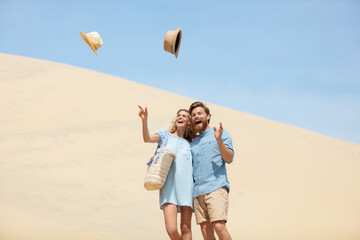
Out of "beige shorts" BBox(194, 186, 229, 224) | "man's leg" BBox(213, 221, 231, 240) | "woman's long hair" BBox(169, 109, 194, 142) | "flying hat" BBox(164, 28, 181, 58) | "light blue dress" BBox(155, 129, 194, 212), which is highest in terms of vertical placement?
"flying hat" BBox(164, 28, 181, 58)

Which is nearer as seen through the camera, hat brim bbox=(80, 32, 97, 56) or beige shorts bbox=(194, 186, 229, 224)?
beige shorts bbox=(194, 186, 229, 224)

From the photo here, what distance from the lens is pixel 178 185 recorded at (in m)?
4.33

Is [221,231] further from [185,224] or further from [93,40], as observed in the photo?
[93,40]

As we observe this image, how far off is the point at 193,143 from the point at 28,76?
671 inches

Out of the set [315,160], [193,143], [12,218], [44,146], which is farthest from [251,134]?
[193,143]

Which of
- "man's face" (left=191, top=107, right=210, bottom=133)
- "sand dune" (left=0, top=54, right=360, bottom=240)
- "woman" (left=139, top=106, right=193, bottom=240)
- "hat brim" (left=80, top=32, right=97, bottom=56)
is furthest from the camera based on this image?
"sand dune" (left=0, top=54, right=360, bottom=240)

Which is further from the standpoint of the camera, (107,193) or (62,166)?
(62,166)

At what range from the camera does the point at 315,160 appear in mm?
14836

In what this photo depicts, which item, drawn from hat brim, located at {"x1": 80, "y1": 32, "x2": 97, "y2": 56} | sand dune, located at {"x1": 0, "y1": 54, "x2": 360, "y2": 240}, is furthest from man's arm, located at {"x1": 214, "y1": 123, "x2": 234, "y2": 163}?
sand dune, located at {"x1": 0, "y1": 54, "x2": 360, "y2": 240}

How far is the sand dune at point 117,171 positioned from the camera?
28.7 ft

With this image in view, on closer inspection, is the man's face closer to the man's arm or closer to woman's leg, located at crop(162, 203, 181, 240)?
the man's arm

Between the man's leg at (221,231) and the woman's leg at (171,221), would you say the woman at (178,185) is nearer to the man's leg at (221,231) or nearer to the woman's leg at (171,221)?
the woman's leg at (171,221)

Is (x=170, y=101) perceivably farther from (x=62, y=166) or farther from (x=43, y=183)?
(x=43, y=183)

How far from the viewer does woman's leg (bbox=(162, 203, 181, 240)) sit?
13.7 feet
